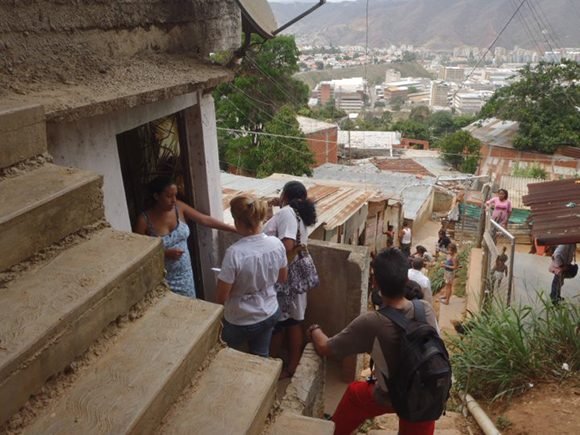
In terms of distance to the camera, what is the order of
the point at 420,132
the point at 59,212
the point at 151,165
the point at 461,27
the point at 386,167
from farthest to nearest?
the point at 461,27 < the point at 420,132 < the point at 386,167 < the point at 151,165 < the point at 59,212

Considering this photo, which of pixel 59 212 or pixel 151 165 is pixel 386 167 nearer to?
pixel 151 165

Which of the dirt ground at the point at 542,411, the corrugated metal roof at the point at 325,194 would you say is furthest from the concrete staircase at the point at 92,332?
the corrugated metal roof at the point at 325,194

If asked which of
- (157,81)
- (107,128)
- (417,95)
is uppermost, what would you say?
(157,81)

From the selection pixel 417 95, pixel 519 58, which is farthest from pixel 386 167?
pixel 519 58

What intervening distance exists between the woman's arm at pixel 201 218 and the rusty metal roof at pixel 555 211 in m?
3.99

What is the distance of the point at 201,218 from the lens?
3.88 meters

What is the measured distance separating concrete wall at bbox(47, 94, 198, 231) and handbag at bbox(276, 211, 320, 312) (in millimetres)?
1278

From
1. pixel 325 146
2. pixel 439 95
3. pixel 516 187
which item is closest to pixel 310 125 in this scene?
pixel 325 146

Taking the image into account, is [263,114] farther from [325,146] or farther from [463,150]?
[463,150]

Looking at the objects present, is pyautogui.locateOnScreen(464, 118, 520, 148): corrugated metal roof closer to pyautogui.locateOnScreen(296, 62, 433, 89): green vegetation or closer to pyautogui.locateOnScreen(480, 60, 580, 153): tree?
pyautogui.locateOnScreen(480, 60, 580, 153): tree

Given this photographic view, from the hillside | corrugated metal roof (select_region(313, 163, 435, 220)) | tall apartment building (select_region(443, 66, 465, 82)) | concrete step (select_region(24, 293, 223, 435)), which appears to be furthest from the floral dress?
the hillside

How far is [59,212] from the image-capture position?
6.49 ft

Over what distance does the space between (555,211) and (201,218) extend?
496 cm

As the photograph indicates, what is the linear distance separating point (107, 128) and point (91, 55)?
1.50 feet
